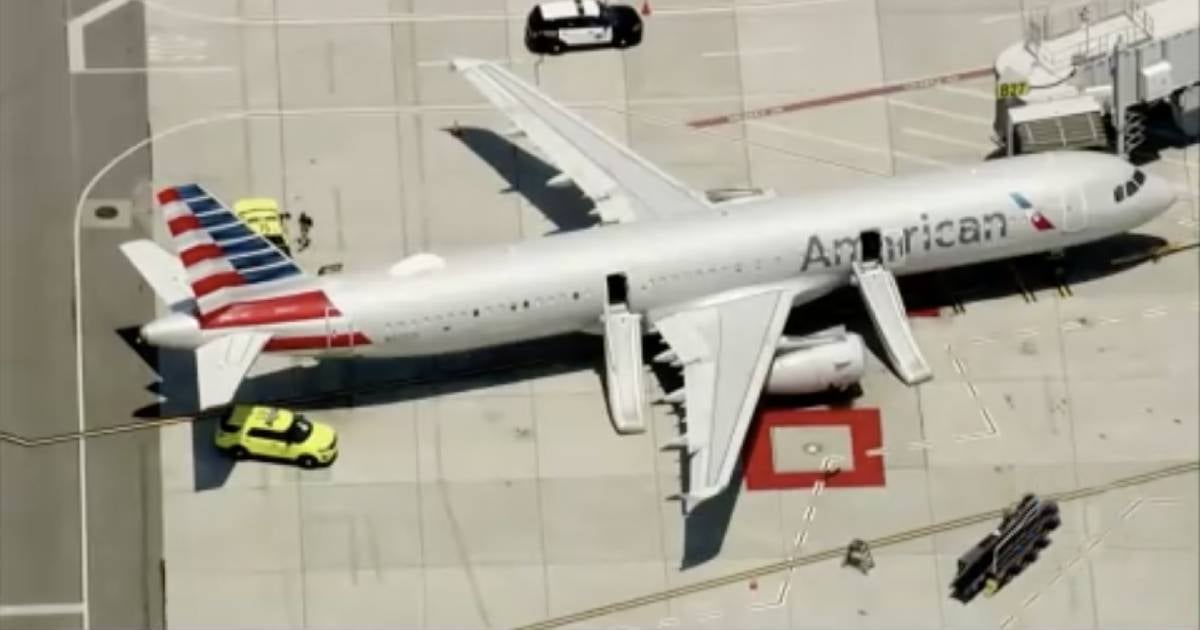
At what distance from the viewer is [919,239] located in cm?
5853

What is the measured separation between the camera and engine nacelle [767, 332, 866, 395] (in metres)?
58.0

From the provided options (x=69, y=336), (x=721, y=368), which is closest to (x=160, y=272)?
(x=69, y=336)

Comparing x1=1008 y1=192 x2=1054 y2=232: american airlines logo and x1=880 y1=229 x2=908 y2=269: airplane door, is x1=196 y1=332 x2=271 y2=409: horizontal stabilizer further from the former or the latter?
x1=1008 y1=192 x2=1054 y2=232: american airlines logo

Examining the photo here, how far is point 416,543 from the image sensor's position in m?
57.2

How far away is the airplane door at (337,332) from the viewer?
181 ft

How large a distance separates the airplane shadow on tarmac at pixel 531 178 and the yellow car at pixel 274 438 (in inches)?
487

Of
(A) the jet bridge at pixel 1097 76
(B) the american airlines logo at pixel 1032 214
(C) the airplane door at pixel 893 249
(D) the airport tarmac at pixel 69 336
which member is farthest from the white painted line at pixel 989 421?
(D) the airport tarmac at pixel 69 336

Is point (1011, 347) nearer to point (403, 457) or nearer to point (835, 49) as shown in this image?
point (835, 49)

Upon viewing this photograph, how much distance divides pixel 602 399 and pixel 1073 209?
61.5 ft

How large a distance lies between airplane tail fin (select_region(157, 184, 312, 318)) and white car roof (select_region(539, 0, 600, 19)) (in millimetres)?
16082

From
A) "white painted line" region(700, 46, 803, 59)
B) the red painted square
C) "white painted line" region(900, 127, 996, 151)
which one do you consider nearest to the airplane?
the red painted square

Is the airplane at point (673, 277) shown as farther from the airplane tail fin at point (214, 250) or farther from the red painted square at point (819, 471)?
the red painted square at point (819, 471)

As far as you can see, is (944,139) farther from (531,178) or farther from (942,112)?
(531,178)

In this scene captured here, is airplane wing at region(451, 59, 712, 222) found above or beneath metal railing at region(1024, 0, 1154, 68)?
beneath
